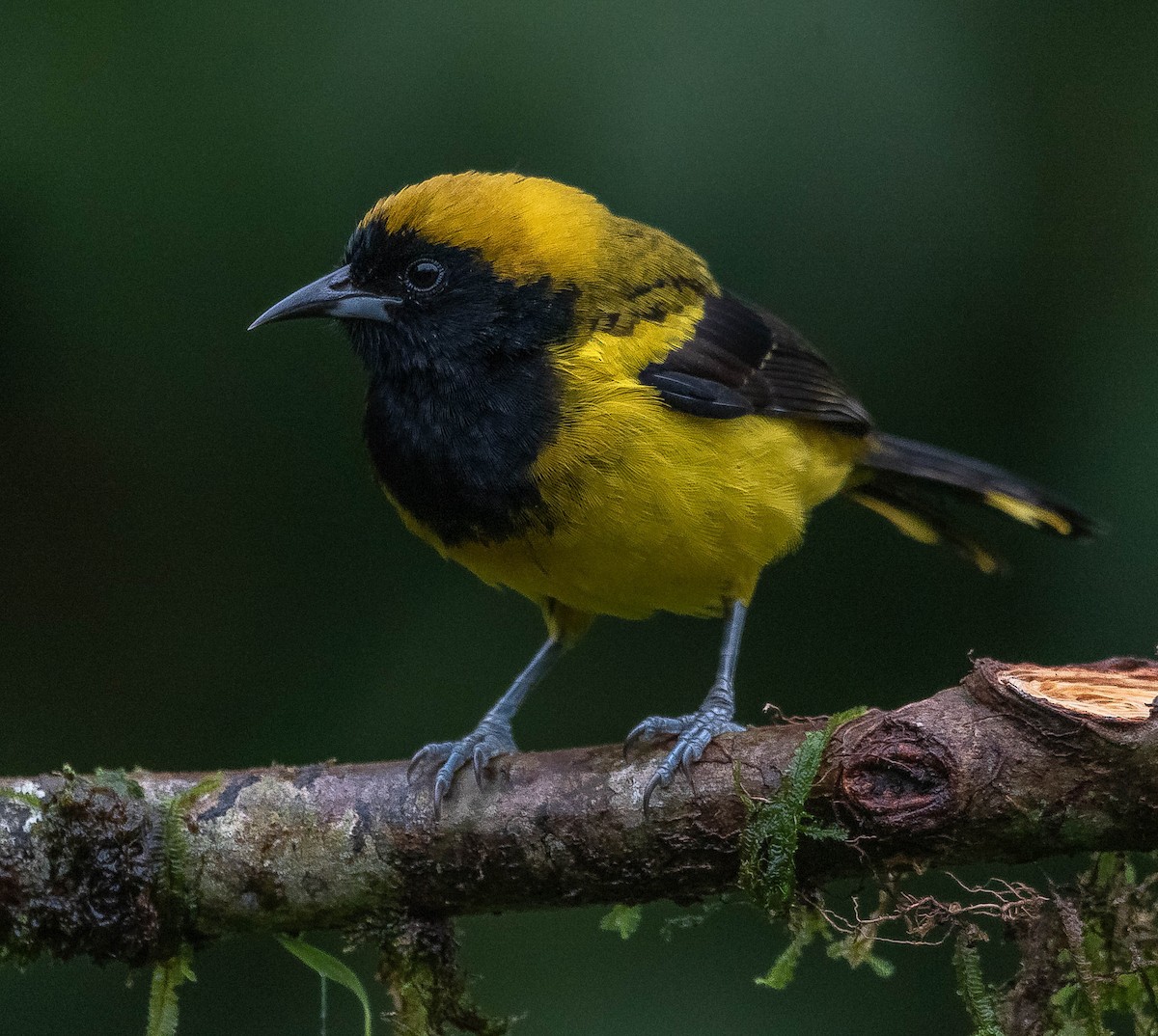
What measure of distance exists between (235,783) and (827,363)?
2597mm

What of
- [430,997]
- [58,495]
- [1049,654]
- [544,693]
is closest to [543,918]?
[544,693]

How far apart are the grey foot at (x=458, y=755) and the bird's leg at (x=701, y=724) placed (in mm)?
356

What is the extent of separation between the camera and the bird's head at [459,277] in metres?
4.32

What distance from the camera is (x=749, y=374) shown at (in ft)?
15.1

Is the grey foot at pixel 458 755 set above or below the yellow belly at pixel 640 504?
below

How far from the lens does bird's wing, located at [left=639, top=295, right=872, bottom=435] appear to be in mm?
4258

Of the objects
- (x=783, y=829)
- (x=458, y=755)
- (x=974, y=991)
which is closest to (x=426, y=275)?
(x=458, y=755)

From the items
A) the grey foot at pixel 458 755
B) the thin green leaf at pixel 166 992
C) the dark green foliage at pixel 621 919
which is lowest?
the thin green leaf at pixel 166 992

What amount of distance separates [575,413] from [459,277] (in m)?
0.68

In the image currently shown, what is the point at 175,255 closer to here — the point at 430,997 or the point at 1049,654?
the point at 430,997

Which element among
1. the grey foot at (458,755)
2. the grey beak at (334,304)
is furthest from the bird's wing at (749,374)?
the grey foot at (458,755)

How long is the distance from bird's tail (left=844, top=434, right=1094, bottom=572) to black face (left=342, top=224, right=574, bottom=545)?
62.5 inches

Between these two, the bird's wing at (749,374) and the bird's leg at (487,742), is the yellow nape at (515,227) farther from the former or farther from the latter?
the bird's leg at (487,742)

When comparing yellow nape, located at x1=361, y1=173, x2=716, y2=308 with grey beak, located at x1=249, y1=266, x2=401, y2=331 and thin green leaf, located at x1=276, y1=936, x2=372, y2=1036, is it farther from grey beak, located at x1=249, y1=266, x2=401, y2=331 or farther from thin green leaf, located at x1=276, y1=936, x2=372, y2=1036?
thin green leaf, located at x1=276, y1=936, x2=372, y2=1036
